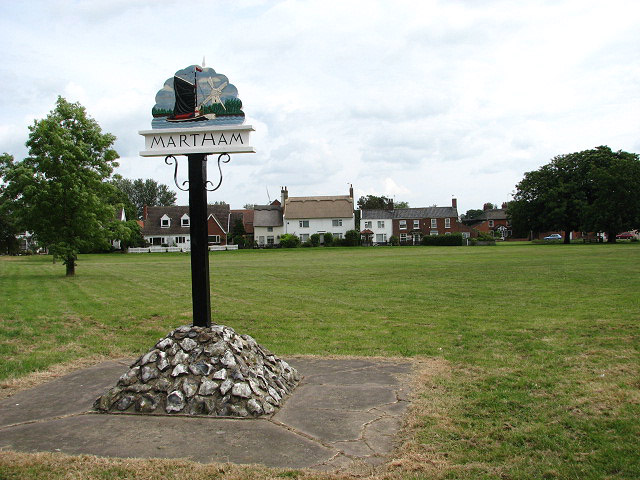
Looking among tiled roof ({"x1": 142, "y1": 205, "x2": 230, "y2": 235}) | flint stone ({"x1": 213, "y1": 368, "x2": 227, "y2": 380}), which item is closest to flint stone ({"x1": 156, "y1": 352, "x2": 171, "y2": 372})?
flint stone ({"x1": 213, "y1": 368, "x2": 227, "y2": 380})

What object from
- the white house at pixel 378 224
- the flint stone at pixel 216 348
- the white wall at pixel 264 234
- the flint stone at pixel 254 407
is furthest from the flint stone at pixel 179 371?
the white house at pixel 378 224

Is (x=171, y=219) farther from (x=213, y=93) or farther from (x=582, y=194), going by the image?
(x=213, y=93)

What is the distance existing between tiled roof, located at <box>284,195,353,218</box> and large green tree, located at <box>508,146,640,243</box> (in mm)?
25521

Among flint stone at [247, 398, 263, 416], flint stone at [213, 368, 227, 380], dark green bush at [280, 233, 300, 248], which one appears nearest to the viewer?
flint stone at [247, 398, 263, 416]

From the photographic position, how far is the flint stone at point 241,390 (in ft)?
19.5

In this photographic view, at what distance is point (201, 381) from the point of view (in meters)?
6.16

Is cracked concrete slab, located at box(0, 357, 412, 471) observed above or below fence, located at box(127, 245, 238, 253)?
below

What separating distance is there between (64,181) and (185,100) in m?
21.3

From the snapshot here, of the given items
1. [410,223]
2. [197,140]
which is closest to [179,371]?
[197,140]

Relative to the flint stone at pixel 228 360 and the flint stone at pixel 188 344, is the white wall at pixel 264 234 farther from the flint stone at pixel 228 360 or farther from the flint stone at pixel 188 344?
the flint stone at pixel 228 360

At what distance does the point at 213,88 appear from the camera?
7410 mm

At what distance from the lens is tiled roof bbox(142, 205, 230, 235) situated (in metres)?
85.4

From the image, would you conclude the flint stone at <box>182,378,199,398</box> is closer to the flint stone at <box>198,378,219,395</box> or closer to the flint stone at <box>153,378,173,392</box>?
the flint stone at <box>198,378,219,395</box>

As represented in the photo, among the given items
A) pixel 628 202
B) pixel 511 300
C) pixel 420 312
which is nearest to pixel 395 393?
pixel 420 312
